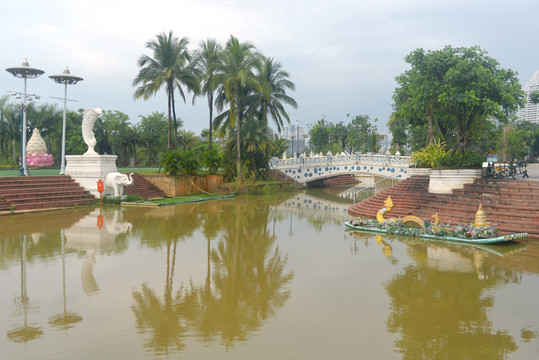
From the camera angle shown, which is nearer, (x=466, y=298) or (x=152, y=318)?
(x=152, y=318)

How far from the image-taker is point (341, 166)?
33.8 meters

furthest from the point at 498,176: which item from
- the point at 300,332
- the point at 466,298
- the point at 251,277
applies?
the point at 300,332

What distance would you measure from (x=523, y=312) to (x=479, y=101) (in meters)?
12.1

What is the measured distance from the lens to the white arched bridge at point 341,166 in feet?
100

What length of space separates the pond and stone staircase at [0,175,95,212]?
220 inches

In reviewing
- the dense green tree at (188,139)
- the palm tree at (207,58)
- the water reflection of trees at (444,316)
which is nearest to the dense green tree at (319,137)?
the dense green tree at (188,139)

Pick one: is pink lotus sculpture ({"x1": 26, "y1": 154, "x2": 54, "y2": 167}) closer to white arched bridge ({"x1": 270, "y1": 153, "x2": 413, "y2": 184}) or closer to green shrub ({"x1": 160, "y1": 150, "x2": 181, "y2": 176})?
green shrub ({"x1": 160, "y1": 150, "x2": 181, "y2": 176})

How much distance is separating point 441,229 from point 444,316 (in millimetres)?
6690

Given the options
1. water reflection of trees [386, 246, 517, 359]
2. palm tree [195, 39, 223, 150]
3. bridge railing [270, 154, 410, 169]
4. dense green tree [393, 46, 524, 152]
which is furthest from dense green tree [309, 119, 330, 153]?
water reflection of trees [386, 246, 517, 359]

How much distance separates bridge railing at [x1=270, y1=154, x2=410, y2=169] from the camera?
30.6 meters

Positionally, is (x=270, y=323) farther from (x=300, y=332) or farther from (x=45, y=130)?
(x=45, y=130)

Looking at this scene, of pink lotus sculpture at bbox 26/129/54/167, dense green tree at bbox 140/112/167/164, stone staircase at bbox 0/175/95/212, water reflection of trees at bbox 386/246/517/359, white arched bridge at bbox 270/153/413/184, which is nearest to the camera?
water reflection of trees at bbox 386/246/517/359

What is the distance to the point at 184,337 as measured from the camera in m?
5.25

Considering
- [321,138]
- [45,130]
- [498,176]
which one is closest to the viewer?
[498,176]
